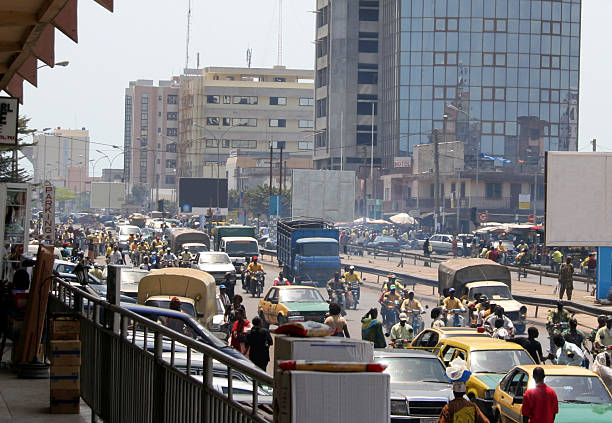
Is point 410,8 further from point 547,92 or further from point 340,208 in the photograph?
point 340,208

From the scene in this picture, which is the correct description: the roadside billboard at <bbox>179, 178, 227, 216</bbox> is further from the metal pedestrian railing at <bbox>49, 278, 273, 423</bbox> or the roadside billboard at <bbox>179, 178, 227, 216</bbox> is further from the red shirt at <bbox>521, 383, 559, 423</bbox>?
the red shirt at <bbox>521, 383, 559, 423</bbox>

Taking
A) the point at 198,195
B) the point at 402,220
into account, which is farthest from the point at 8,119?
the point at 198,195

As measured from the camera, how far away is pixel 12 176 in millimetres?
44625

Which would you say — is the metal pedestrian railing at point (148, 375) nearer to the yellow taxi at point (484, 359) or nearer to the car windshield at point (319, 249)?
the yellow taxi at point (484, 359)

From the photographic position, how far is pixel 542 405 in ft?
39.7

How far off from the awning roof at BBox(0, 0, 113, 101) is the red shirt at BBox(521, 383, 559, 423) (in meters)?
6.30

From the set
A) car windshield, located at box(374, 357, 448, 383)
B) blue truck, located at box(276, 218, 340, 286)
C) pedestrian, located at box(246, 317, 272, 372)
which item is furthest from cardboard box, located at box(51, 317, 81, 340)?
blue truck, located at box(276, 218, 340, 286)

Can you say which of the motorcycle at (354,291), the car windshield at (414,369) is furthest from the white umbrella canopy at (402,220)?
the car windshield at (414,369)

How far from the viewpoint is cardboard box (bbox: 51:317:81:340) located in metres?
10.8

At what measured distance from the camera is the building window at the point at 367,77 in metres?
148

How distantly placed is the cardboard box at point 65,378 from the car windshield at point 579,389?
6.50m

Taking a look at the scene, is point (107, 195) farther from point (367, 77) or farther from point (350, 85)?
point (367, 77)

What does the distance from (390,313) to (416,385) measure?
49.1 ft

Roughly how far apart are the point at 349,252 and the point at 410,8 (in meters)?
67.1
